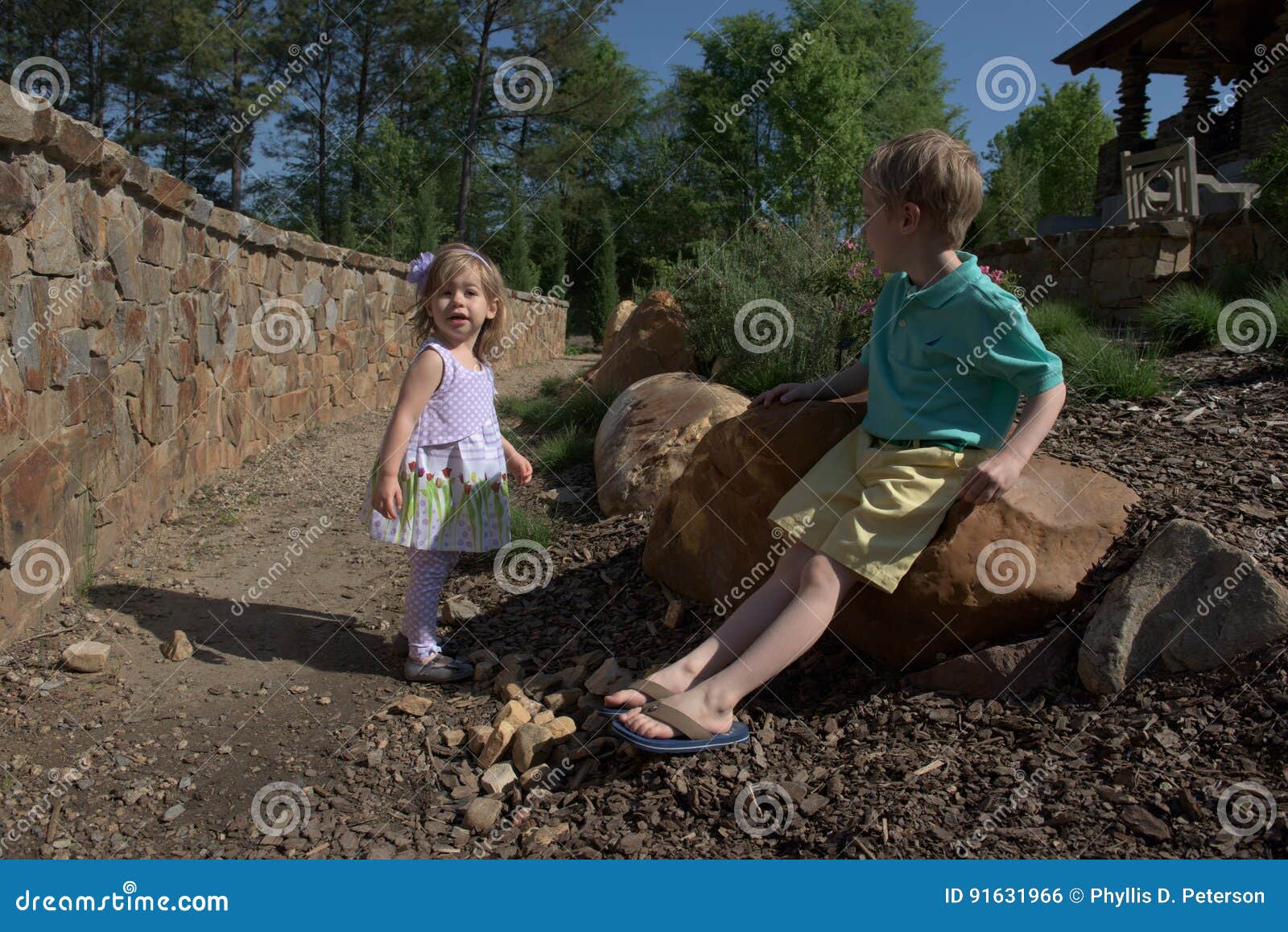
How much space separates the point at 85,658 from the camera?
9.64 ft

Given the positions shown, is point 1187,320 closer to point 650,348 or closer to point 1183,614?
point 1183,614

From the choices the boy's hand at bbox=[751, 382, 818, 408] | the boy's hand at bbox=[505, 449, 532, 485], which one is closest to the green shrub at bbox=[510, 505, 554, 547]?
the boy's hand at bbox=[505, 449, 532, 485]

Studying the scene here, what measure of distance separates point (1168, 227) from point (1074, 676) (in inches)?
218

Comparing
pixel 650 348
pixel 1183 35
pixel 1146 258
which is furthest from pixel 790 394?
pixel 1183 35

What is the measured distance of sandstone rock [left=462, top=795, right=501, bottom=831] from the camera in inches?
86.2

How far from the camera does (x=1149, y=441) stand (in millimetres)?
3211

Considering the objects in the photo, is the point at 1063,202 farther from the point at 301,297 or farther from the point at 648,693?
the point at 648,693

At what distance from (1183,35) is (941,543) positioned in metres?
12.8

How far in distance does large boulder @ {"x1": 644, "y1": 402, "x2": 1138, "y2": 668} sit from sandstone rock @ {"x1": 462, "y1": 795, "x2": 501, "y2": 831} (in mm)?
1060

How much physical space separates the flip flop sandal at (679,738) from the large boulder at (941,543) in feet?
1.94

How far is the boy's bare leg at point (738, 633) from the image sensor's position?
2.33m

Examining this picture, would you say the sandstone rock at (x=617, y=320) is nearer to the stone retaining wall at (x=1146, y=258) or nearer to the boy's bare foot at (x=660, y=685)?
the stone retaining wall at (x=1146, y=258)

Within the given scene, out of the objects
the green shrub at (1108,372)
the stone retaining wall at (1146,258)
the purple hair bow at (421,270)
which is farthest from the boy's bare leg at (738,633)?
the stone retaining wall at (1146,258)

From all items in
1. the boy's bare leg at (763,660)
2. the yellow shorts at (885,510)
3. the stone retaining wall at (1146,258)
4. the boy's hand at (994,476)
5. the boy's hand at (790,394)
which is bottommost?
the boy's bare leg at (763,660)
